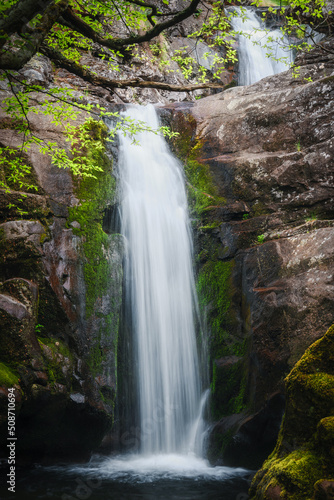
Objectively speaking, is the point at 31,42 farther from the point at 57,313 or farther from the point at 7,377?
the point at 7,377

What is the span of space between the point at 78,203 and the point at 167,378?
420 centimetres

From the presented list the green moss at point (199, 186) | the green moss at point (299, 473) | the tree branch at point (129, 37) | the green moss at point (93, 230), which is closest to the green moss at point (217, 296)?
the green moss at point (199, 186)

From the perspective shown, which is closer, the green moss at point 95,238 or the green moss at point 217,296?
the green moss at point 95,238

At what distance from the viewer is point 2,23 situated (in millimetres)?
3705

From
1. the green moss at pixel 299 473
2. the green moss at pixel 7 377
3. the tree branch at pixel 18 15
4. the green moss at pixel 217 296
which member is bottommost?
the green moss at pixel 299 473

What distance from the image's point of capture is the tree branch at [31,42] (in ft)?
12.8

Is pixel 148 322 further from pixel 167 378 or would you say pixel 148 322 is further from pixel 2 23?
pixel 2 23

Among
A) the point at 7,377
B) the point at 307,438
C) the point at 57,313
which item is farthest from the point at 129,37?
the point at 307,438

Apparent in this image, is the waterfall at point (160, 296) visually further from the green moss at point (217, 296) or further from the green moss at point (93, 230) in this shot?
the green moss at point (93, 230)

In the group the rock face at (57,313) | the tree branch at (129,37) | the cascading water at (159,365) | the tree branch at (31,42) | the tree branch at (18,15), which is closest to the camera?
the tree branch at (18,15)

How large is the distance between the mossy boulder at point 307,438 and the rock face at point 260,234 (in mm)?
2364

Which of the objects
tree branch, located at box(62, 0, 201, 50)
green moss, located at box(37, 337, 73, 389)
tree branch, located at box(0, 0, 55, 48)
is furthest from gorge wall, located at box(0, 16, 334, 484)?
tree branch, located at box(0, 0, 55, 48)

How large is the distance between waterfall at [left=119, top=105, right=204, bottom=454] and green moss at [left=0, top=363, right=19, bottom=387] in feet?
9.75

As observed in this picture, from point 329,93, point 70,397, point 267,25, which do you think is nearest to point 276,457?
point 70,397
